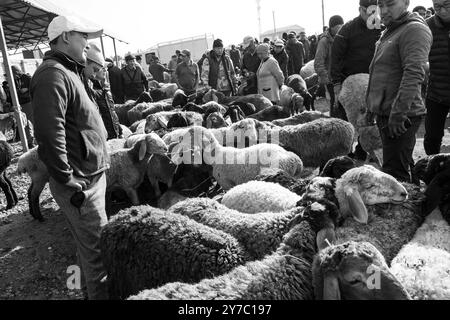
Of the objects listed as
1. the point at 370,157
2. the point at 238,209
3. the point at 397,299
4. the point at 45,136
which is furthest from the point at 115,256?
the point at 370,157

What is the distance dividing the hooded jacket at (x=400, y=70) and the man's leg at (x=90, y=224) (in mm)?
2430

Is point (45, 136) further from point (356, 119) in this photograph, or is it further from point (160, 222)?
point (356, 119)

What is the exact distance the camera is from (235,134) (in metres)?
6.09

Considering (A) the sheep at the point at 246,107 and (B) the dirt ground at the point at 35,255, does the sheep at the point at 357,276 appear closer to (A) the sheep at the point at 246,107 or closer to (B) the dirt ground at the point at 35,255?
(B) the dirt ground at the point at 35,255

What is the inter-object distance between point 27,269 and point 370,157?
462 centimetres

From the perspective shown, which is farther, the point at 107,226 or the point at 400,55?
the point at 400,55

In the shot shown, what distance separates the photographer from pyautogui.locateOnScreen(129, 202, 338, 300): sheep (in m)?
2.06

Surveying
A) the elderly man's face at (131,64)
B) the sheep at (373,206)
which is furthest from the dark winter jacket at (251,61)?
the sheep at (373,206)

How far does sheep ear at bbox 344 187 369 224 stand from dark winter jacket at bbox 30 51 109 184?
190cm

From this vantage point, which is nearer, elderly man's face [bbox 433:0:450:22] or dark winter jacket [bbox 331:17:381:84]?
elderly man's face [bbox 433:0:450:22]

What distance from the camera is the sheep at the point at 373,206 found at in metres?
2.86

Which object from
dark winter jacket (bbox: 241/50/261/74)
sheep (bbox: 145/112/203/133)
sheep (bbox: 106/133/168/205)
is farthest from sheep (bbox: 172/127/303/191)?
dark winter jacket (bbox: 241/50/261/74)

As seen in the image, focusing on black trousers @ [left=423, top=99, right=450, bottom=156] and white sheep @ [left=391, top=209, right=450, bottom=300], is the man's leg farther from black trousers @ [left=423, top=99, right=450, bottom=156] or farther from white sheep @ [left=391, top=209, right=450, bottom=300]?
black trousers @ [left=423, top=99, right=450, bottom=156]

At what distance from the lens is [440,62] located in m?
4.08
